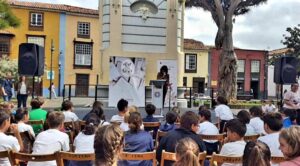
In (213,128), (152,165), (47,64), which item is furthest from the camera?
(47,64)

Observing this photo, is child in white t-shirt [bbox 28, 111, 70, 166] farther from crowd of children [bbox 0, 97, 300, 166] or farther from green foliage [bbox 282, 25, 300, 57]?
green foliage [bbox 282, 25, 300, 57]

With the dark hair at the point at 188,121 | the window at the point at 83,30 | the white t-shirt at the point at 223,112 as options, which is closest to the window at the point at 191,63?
the window at the point at 83,30

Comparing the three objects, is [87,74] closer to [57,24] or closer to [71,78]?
[71,78]

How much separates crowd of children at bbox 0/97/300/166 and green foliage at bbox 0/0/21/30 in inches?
363

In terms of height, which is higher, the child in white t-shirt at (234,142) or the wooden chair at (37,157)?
the child in white t-shirt at (234,142)

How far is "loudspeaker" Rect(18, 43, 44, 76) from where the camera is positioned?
11656mm

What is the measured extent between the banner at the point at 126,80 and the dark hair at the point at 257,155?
37.3 feet

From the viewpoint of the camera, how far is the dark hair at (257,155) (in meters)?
3.14

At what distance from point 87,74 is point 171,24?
3094 cm

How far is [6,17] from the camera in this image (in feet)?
54.1

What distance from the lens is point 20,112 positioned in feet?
20.5

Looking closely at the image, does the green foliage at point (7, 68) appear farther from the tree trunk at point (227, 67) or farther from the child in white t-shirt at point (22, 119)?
the child in white t-shirt at point (22, 119)

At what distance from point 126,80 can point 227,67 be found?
8193mm

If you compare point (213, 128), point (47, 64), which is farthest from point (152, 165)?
point (47, 64)
